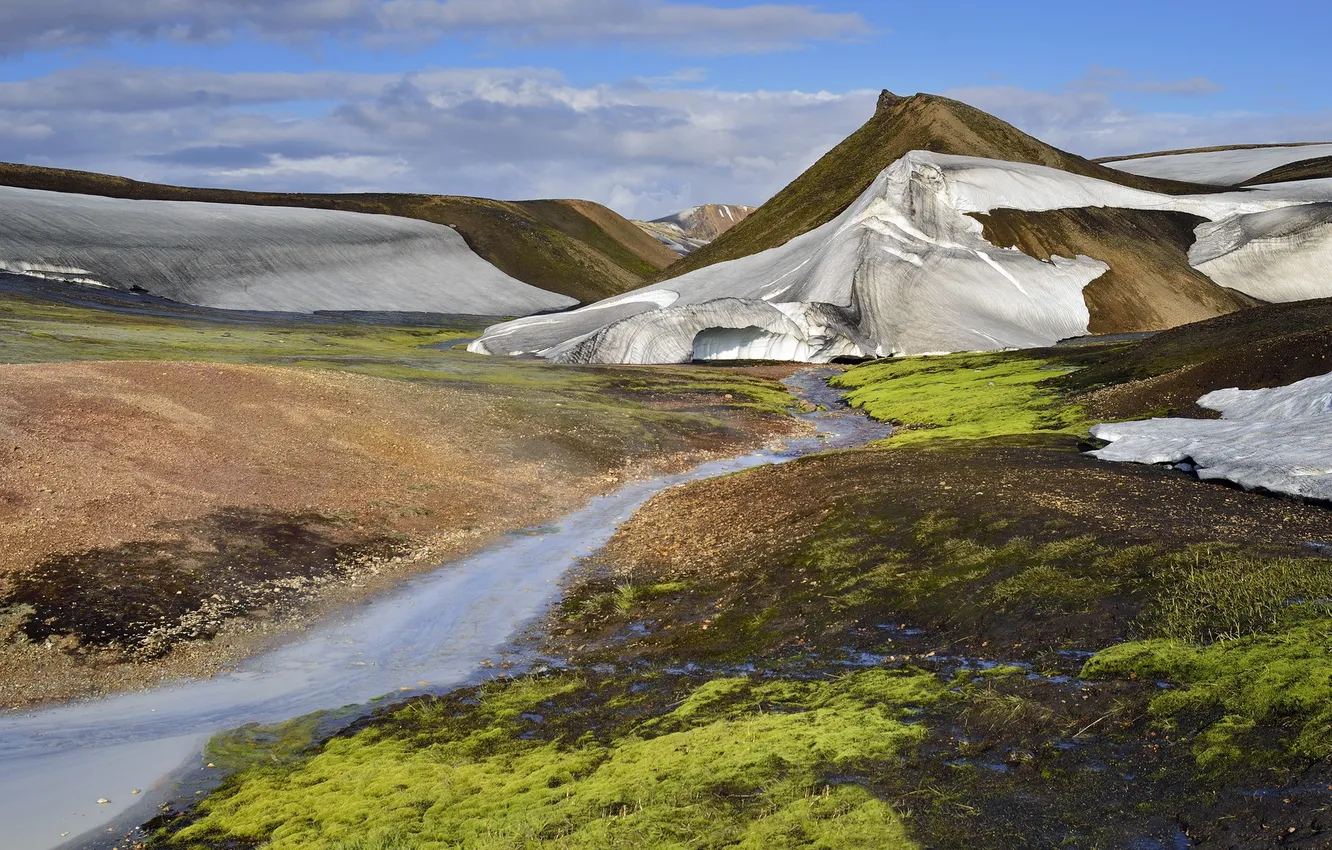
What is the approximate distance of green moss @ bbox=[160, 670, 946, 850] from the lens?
14008 millimetres

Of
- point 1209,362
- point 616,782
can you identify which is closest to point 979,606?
point 616,782

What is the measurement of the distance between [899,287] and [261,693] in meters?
92.6

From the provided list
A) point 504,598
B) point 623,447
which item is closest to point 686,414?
point 623,447

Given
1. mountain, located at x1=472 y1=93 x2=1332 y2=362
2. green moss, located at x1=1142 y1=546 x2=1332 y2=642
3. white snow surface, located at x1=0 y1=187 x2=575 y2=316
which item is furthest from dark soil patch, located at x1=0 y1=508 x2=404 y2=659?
white snow surface, located at x1=0 y1=187 x2=575 y2=316

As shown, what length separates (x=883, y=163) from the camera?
163 meters

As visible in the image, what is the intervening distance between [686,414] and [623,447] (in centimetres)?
1215

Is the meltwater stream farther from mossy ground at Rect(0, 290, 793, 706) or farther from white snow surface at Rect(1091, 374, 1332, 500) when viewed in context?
white snow surface at Rect(1091, 374, 1332, 500)

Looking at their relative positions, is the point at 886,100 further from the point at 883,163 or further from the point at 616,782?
the point at 616,782

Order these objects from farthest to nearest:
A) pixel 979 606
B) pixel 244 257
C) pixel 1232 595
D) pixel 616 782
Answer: pixel 244 257, pixel 979 606, pixel 1232 595, pixel 616 782

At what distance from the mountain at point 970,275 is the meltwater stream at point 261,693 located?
70.3 metres

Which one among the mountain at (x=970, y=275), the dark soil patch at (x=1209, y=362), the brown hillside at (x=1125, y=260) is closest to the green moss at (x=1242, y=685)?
the dark soil patch at (x=1209, y=362)

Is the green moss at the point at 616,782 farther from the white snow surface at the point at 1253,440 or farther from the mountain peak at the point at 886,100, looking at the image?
the mountain peak at the point at 886,100

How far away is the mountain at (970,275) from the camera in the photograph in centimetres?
10450

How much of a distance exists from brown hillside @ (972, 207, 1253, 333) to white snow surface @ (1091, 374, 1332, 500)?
71270 millimetres
